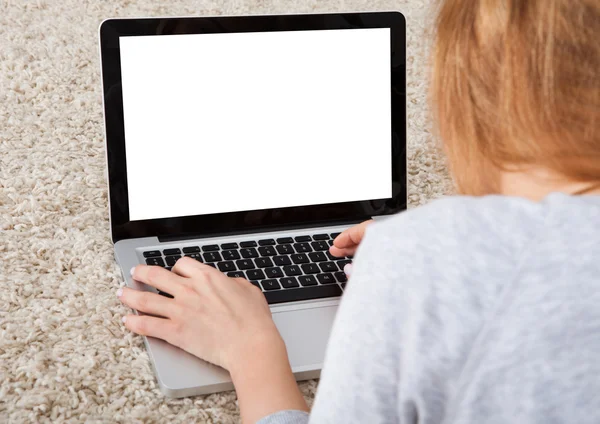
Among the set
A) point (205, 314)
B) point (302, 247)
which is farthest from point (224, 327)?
point (302, 247)

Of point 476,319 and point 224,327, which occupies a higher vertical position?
point 476,319

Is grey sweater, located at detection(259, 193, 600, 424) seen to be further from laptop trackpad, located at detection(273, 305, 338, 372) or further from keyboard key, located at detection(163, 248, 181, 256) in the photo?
keyboard key, located at detection(163, 248, 181, 256)

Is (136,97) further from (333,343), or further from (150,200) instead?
(333,343)

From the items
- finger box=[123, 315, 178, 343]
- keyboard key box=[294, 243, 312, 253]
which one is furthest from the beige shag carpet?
keyboard key box=[294, 243, 312, 253]

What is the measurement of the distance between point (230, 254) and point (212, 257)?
2 centimetres

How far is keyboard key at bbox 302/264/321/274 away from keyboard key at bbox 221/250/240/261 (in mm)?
82

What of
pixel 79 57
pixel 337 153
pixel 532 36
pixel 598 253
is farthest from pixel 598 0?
pixel 79 57

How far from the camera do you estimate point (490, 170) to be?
1.57 feet

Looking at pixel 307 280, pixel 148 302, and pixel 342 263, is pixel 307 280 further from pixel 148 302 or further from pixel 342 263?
pixel 148 302

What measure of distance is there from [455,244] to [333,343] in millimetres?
90

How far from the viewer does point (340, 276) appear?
80cm

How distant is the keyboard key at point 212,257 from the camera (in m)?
0.81

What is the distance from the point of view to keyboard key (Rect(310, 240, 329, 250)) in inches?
33.6

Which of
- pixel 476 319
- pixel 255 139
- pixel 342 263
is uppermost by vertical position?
pixel 476 319
